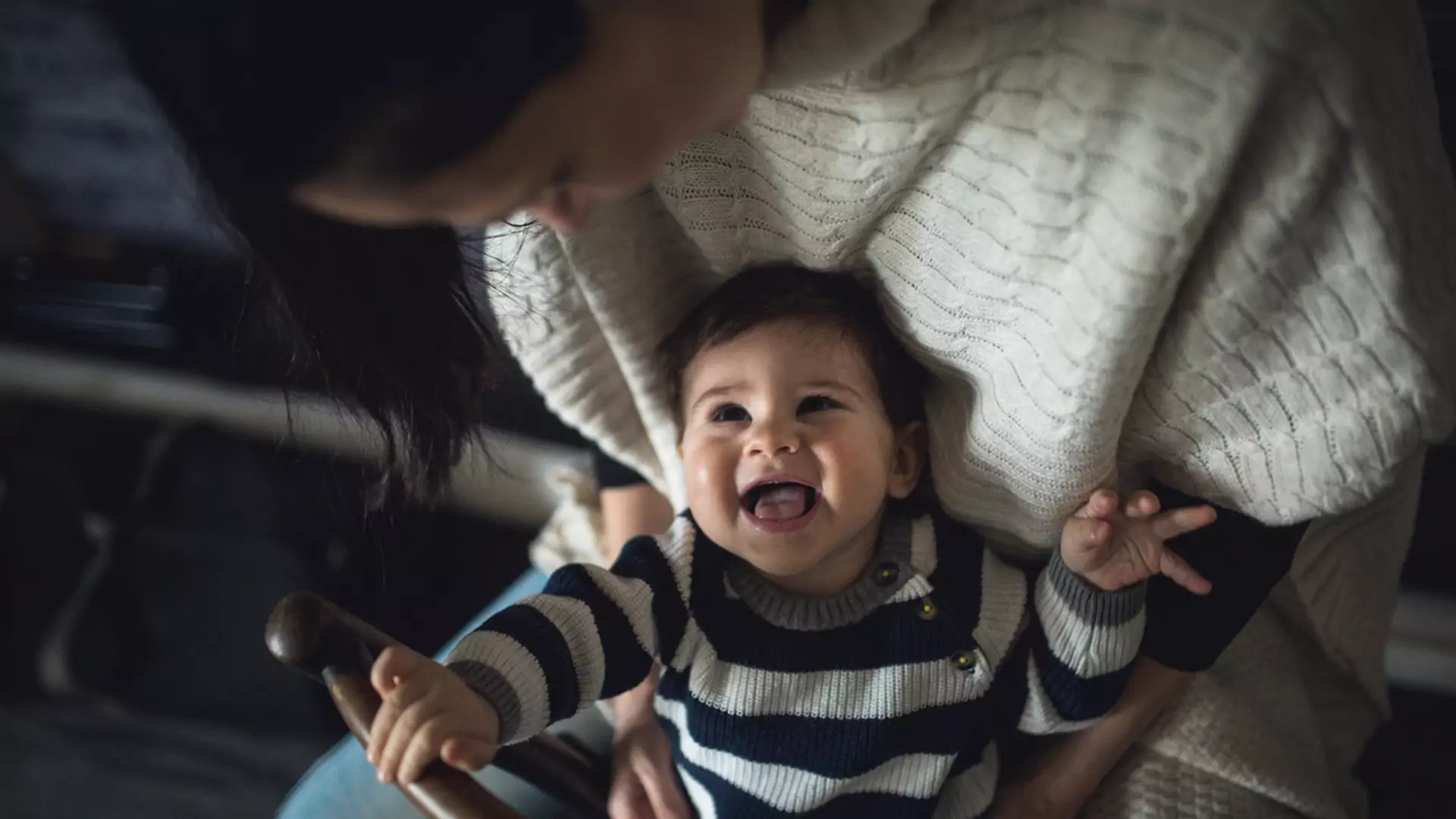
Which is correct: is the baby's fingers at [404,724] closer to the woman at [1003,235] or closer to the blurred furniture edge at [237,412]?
the woman at [1003,235]

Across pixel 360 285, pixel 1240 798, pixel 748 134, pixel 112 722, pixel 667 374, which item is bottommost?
pixel 112 722

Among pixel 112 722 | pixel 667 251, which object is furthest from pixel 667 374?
pixel 112 722

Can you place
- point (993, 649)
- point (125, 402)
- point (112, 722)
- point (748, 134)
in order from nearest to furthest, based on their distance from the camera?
point (748, 134) → point (993, 649) → point (112, 722) → point (125, 402)

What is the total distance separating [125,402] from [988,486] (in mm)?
1548

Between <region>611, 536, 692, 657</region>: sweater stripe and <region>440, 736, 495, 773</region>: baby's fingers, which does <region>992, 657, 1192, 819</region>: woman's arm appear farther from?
<region>440, 736, 495, 773</region>: baby's fingers

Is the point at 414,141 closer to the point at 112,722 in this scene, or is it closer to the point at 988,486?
the point at 988,486

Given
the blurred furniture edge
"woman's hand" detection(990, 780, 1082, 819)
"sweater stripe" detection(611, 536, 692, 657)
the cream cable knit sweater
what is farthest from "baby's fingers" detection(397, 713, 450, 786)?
the blurred furniture edge

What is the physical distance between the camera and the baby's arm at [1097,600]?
2.22 ft

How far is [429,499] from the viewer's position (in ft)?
2.67

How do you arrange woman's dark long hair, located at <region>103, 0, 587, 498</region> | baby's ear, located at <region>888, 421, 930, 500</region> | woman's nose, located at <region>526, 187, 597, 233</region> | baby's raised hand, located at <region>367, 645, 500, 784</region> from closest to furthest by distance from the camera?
woman's dark long hair, located at <region>103, 0, 587, 498</region>
woman's nose, located at <region>526, 187, 597, 233</region>
baby's raised hand, located at <region>367, 645, 500, 784</region>
baby's ear, located at <region>888, 421, 930, 500</region>

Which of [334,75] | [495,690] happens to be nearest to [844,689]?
[495,690]

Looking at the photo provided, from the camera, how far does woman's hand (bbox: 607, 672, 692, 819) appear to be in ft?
2.59

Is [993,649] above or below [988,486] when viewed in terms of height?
below

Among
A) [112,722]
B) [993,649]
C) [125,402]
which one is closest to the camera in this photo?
[993,649]
